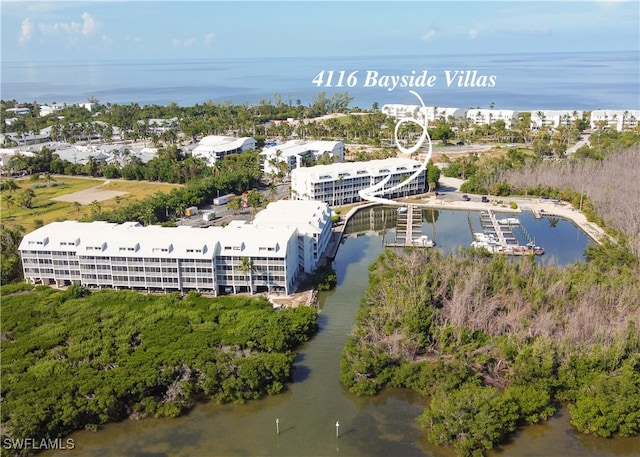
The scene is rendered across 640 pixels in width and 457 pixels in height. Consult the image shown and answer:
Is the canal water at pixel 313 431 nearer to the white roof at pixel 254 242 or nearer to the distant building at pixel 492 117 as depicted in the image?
the white roof at pixel 254 242

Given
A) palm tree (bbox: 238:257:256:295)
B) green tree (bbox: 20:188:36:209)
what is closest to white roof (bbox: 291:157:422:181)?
palm tree (bbox: 238:257:256:295)

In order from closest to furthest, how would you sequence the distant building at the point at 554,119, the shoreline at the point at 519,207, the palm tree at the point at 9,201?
the shoreline at the point at 519,207, the palm tree at the point at 9,201, the distant building at the point at 554,119

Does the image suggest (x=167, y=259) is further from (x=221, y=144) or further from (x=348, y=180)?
(x=221, y=144)

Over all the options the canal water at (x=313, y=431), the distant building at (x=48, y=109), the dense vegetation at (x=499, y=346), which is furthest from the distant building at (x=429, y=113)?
the canal water at (x=313, y=431)

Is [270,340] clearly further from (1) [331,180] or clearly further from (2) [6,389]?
(1) [331,180]

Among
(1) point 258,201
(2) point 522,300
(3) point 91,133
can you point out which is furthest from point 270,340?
(3) point 91,133

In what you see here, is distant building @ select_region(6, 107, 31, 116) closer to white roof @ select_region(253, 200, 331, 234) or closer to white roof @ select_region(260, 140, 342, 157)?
white roof @ select_region(260, 140, 342, 157)

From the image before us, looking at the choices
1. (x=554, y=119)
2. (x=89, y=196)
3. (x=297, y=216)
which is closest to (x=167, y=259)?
(x=297, y=216)
